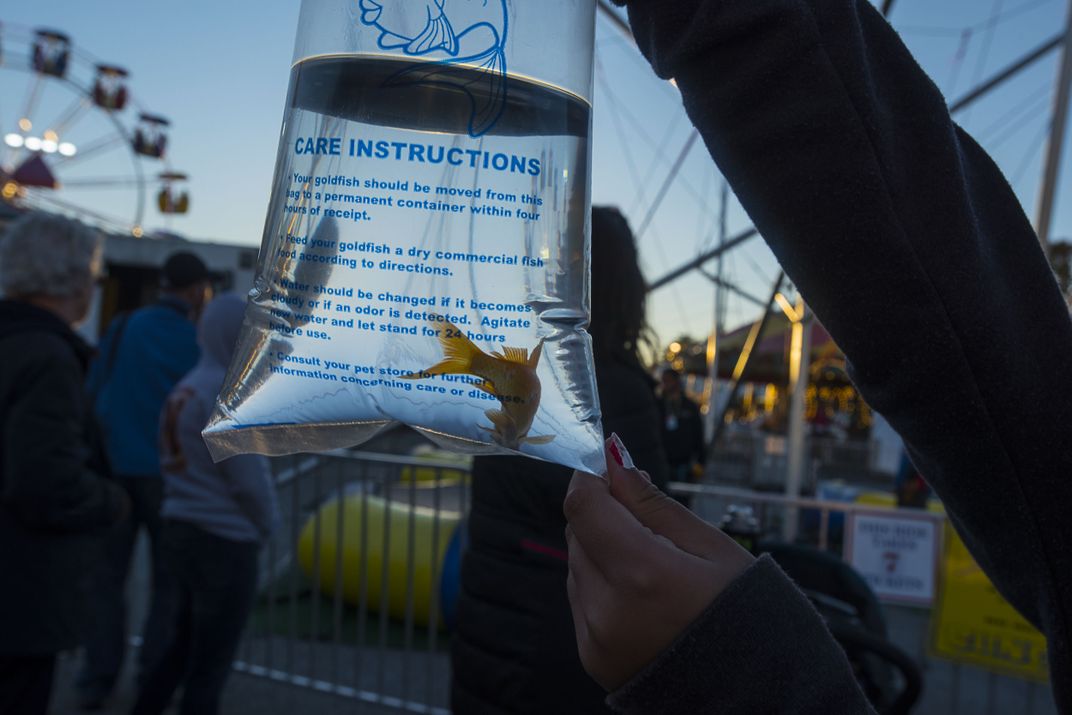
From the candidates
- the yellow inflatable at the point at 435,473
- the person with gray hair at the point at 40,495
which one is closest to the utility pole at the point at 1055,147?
the yellow inflatable at the point at 435,473

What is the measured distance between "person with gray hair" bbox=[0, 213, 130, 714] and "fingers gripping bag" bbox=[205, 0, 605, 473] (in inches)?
79.5

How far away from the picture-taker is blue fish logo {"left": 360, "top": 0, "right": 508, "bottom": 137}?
63cm

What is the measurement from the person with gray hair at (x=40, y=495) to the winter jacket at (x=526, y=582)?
116 centimetres

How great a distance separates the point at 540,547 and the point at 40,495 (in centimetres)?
143

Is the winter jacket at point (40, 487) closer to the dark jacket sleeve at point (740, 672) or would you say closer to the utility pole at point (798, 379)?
the dark jacket sleeve at point (740, 672)

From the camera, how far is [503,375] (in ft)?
2.13

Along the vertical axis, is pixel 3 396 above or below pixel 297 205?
below

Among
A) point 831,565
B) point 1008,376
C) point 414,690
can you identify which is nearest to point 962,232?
point 1008,376

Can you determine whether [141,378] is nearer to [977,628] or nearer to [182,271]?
[182,271]

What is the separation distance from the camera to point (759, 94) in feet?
2.31

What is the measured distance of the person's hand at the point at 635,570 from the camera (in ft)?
1.95

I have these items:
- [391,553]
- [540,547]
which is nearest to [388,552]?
[391,553]

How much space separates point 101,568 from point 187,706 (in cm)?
109

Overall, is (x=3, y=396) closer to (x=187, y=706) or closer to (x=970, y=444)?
(x=187, y=706)
